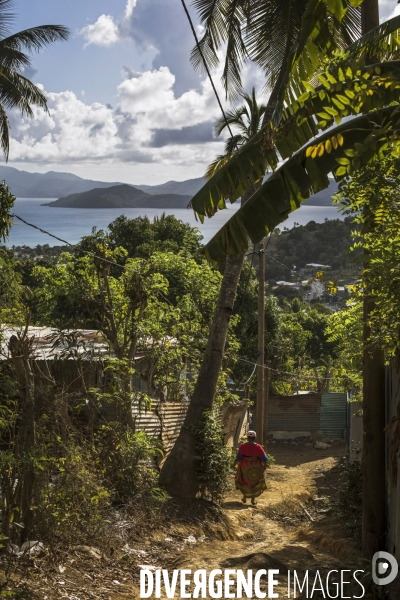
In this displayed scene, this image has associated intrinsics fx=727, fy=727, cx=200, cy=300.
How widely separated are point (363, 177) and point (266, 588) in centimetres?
453

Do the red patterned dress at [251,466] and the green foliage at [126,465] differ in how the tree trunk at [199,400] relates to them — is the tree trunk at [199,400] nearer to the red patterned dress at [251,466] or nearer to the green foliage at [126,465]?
the red patterned dress at [251,466]

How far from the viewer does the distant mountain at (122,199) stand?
45094 millimetres

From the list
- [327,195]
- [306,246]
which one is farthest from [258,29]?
Answer: [306,246]

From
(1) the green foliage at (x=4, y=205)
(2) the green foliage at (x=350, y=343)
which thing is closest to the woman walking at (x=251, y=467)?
(2) the green foliage at (x=350, y=343)

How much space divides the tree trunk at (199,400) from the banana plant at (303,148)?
460cm

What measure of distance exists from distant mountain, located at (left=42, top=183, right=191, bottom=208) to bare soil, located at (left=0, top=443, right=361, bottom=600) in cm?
3036

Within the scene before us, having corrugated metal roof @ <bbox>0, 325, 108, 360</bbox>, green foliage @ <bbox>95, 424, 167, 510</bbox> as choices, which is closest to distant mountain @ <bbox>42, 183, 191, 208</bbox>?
corrugated metal roof @ <bbox>0, 325, 108, 360</bbox>

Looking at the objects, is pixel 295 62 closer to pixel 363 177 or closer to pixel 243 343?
pixel 363 177

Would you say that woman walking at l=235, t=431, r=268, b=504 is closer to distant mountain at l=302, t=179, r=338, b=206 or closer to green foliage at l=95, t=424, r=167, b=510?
green foliage at l=95, t=424, r=167, b=510

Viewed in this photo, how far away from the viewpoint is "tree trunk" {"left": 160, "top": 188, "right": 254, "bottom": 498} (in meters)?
13.1

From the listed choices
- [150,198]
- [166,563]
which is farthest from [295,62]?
[150,198]

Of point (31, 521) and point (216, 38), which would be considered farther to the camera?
point (216, 38)

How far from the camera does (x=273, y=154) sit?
26.6 feet

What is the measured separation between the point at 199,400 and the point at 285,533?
2828 mm
